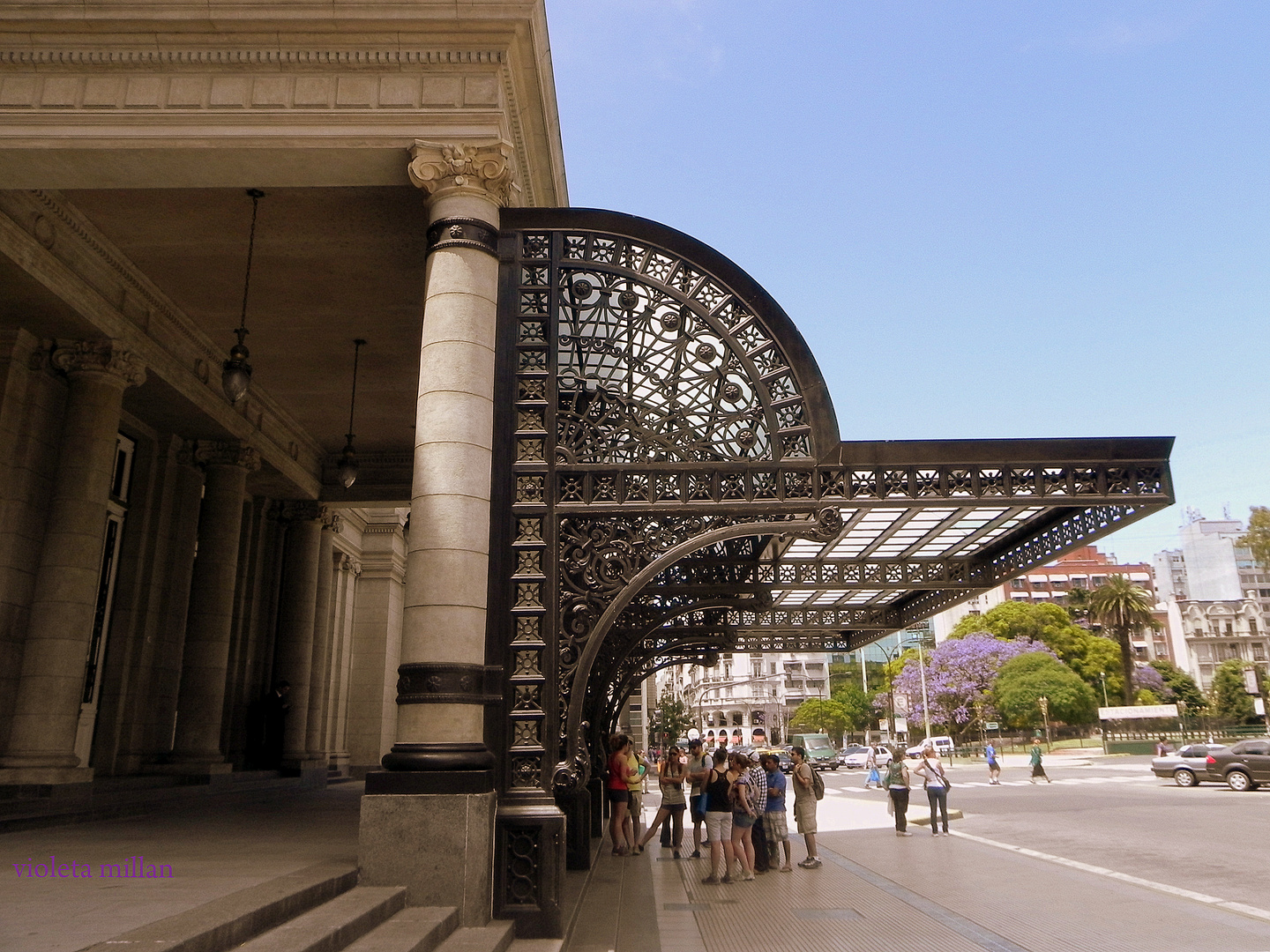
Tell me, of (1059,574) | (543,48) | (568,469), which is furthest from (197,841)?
(1059,574)

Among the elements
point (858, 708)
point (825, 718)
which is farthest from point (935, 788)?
point (858, 708)

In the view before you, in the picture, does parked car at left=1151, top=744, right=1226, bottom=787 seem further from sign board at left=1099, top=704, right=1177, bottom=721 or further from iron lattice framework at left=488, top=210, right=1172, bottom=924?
iron lattice framework at left=488, top=210, right=1172, bottom=924

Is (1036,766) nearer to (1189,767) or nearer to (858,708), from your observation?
(1189,767)

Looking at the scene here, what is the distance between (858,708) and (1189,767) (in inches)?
2726

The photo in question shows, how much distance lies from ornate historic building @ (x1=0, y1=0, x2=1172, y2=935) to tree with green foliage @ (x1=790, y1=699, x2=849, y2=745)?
8393 centimetres

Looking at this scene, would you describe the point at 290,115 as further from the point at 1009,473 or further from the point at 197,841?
the point at 1009,473

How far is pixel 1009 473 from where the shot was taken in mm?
8570

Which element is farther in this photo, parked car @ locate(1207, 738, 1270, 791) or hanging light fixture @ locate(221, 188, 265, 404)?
parked car @ locate(1207, 738, 1270, 791)

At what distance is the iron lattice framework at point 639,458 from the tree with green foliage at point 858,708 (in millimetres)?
89687

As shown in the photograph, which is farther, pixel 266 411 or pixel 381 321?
pixel 266 411

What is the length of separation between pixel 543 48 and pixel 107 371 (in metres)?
6.83

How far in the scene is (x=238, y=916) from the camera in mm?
4590

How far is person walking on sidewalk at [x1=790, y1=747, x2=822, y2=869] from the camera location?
1298 cm

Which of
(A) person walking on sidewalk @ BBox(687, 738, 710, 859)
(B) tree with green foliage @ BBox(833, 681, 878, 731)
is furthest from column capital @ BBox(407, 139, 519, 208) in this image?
(B) tree with green foliage @ BBox(833, 681, 878, 731)
